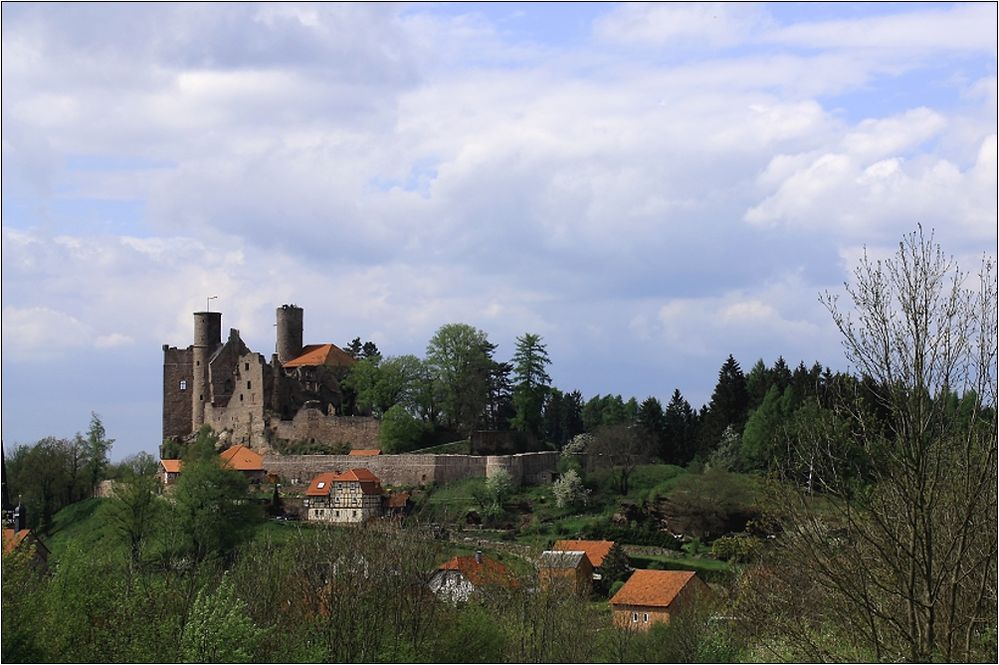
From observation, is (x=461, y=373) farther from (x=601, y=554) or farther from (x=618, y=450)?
(x=601, y=554)

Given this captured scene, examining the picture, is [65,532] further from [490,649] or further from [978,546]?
[978,546]

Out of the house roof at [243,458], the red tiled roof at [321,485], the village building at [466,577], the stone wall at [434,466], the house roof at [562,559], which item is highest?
the house roof at [243,458]

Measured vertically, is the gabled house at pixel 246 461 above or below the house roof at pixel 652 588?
above

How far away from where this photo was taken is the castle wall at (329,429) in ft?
206

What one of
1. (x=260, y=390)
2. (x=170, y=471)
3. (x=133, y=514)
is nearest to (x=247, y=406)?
(x=260, y=390)

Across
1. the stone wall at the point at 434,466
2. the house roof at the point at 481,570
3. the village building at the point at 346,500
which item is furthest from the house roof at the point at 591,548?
the village building at the point at 346,500

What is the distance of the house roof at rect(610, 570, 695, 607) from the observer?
39156mm

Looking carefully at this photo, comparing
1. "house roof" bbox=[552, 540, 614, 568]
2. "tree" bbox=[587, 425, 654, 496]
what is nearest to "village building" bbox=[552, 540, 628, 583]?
"house roof" bbox=[552, 540, 614, 568]

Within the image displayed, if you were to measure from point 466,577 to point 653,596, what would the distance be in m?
5.26

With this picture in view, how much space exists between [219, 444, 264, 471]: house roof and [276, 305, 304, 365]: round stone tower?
6487 mm

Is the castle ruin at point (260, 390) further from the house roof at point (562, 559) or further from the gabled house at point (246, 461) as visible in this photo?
the house roof at point (562, 559)

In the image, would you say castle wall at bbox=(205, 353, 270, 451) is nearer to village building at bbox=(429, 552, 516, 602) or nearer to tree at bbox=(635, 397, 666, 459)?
tree at bbox=(635, 397, 666, 459)

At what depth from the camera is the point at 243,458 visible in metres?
61.7

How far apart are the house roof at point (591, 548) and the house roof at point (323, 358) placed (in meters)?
21.7
